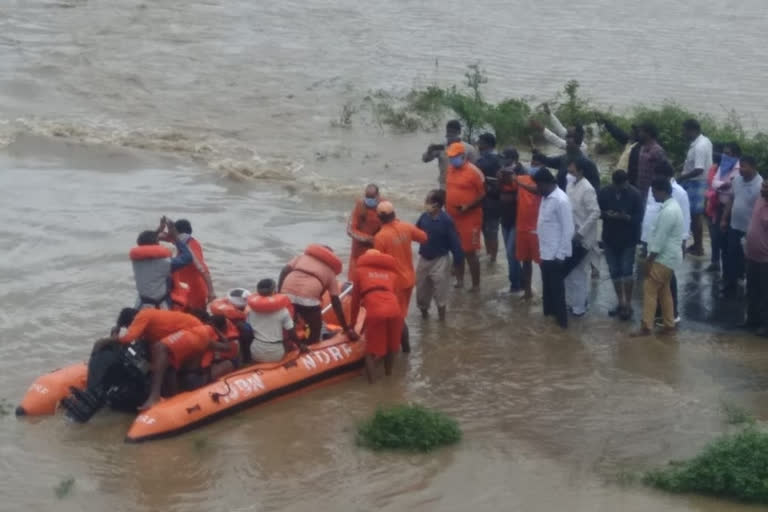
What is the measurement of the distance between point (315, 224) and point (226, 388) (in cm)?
640

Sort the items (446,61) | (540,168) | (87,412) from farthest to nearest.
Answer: (446,61) < (540,168) < (87,412)

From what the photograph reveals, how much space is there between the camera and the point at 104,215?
640 inches

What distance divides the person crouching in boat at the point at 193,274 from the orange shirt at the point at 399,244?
158cm

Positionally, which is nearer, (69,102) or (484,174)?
(484,174)

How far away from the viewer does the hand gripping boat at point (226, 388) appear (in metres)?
9.66

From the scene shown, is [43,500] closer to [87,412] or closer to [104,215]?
[87,412]

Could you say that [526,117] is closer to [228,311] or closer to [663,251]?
[663,251]

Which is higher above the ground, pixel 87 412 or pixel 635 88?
pixel 635 88

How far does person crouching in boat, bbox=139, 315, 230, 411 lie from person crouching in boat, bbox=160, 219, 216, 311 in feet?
3.65

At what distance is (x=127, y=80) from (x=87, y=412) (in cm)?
1543


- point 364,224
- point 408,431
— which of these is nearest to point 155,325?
point 408,431

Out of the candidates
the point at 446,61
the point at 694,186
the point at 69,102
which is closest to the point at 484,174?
the point at 694,186

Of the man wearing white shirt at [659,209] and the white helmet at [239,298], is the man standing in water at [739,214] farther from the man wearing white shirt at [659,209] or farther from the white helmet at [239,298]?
the white helmet at [239,298]

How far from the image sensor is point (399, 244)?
1152 centimetres
